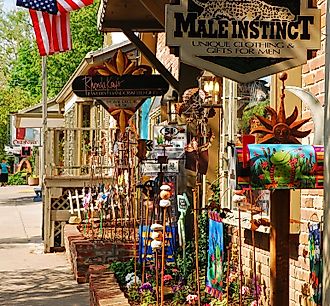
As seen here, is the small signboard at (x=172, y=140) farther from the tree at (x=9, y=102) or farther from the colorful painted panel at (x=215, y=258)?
the tree at (x=9, y=102)

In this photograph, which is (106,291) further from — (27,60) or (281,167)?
(27,60)

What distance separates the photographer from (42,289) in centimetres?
1006

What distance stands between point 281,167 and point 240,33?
0.78 metres

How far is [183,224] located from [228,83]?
5.02ft

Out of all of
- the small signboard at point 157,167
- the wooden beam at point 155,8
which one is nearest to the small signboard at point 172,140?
the small signboard at point 157,167

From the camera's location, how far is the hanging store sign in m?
7.44

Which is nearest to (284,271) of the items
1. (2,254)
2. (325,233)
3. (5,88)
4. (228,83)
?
(325,233)

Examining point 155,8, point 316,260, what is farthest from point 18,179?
point 316,260

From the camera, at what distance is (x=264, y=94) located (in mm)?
6203

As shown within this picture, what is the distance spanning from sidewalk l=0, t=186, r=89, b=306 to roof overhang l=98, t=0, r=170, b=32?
336 centimetres

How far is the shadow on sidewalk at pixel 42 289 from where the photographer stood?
917cm

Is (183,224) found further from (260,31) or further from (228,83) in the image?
(260,31)

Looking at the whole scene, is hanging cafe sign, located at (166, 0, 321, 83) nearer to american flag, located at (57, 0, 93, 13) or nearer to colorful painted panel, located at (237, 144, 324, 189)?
colorful painted panel, located at (237, 144, 324, 189)

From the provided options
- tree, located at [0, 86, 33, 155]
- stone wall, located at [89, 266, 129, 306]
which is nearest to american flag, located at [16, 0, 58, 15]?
stone wall, located at [89, 266, 129, 306]
